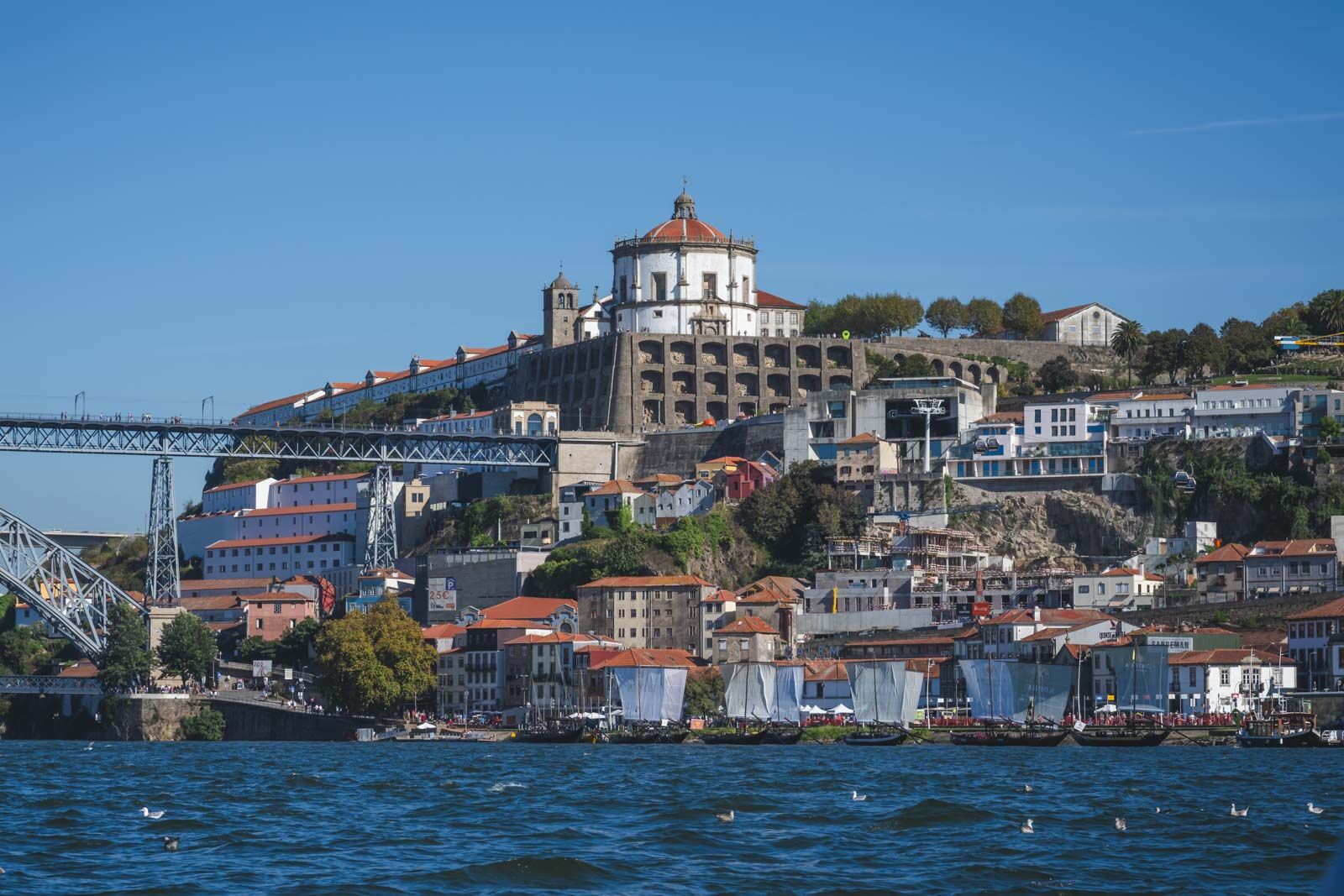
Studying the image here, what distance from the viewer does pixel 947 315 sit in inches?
5487

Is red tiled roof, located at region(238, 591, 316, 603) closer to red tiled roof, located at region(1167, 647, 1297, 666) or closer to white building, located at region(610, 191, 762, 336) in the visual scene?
white building, located at region(610, 191, 762, 336)

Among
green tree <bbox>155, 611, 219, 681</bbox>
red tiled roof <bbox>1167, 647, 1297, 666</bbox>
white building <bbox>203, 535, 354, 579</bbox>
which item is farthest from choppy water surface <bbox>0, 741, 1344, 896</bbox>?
white building <bbox>203, 535, 354, 579</bbox>

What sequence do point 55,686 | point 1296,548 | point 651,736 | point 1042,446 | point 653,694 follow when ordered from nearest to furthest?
point 651,736 → point 653,694 → point 1296,548 → point 1042,446 → point 55,686

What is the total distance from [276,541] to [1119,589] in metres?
56.8

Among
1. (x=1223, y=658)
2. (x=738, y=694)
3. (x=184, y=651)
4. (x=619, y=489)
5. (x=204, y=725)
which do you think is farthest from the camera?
(x=619, y=489)

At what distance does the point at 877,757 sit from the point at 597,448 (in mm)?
51211

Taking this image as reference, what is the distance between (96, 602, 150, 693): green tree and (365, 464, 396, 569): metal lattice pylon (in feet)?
52.0

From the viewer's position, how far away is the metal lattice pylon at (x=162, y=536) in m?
113

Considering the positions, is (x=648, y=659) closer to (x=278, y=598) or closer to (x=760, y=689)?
(x=760, y=689)

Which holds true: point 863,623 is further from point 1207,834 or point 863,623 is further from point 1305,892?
point 1305,892

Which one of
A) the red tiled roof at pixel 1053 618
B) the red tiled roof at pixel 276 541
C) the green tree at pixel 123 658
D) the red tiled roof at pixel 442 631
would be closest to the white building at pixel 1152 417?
the red tiled roof at pixel 1053 618

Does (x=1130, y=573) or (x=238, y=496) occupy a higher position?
(x=238, y=496)

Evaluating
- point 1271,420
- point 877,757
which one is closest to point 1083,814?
point 877,757

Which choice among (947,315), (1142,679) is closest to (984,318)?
(947,315)
